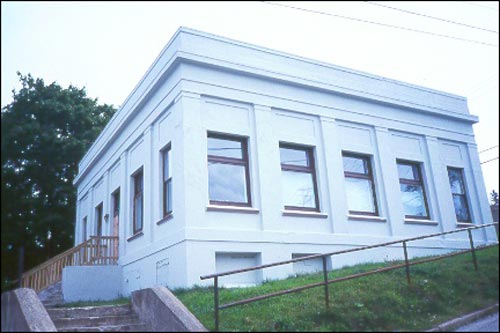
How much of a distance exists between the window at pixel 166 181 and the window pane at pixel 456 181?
37.1 feet

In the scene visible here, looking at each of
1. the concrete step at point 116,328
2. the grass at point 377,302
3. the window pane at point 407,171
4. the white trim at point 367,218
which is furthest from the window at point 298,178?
the concrete step at point 116,328

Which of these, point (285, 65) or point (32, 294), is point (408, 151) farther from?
point (32, 294)

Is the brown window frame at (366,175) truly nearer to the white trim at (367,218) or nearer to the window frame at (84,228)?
the white trim at (367,218)

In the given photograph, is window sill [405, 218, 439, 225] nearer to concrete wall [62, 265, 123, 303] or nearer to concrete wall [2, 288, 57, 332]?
concrete wall [62, 265, 123, 303]

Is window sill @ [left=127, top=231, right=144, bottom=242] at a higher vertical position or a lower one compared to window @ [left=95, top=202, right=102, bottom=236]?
lower

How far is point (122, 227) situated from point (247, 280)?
641 centimetres

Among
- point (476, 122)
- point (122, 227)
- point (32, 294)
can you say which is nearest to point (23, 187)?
A: point (32, 294)

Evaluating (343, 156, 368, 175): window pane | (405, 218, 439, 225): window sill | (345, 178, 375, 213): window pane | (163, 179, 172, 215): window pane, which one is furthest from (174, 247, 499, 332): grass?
(343, 156, 368, 175): window pane

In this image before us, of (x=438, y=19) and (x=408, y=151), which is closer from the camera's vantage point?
(x=438, y=19)

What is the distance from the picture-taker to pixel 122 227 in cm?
1786

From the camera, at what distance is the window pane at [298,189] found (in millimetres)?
15258

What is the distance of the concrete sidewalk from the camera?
26.0 ft

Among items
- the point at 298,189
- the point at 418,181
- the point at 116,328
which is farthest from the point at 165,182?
the point at 418,181

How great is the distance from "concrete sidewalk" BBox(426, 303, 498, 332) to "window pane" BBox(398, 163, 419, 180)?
9999mm
